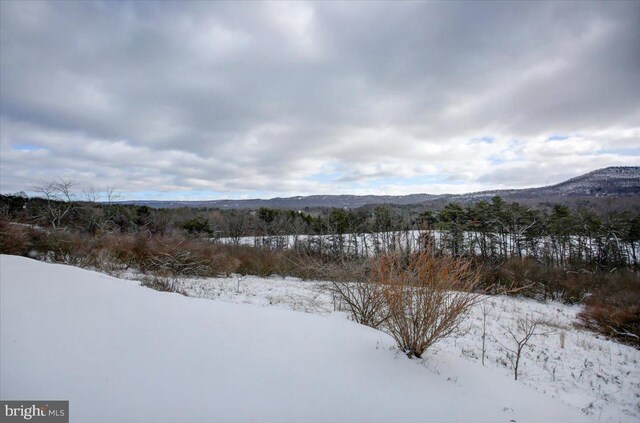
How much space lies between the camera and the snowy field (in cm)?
329

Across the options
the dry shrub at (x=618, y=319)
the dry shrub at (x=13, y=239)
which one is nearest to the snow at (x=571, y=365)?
the dry shrub at (x=618, y=319)

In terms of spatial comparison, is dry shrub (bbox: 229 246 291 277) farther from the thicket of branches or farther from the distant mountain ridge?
the distant mountain ridge

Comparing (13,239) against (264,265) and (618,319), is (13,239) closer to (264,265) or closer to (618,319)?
(264,265)

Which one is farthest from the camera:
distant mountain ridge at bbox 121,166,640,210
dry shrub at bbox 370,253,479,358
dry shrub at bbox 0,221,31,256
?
distant mountain ridge at bbox 121,166,640,210

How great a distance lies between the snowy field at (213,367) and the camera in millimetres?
3293

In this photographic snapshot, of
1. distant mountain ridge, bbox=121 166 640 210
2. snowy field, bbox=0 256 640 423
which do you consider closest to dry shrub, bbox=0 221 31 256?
snowy field, bbox=0 256 640 423

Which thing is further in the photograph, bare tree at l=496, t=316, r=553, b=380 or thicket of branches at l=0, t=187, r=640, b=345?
thicket of branches at l=0, t=187, r=640, b=345

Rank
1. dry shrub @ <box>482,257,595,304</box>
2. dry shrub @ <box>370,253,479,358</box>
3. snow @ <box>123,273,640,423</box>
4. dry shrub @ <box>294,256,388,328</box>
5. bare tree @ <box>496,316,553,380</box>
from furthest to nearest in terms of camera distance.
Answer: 1. dry shrub @ <box>482,257,595,304</box>
2. snow @ <box>123,273,640,423</box>
3. dry shrub @ <box>294,256,388,328</box>
4. bare tree @ <box>496,316,553,380</box>
5. dry shrub @ <box>370,253,479,358</box>

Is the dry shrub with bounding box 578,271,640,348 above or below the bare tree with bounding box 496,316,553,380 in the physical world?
below

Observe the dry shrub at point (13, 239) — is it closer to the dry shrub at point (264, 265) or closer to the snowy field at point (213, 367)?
the snowy field at point (213, 367)

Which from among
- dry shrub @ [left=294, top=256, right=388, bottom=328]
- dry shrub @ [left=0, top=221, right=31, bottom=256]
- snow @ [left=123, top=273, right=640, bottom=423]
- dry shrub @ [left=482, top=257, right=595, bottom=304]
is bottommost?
dry shrub @ [left=482, top=257, right=595, bottom=304]

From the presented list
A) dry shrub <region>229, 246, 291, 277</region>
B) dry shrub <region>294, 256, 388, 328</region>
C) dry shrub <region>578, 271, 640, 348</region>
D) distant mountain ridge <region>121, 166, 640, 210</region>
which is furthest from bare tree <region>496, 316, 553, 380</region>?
distant mountain ridge <region>121, 166, 640, 210</region>

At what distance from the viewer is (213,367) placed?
3.88 meters

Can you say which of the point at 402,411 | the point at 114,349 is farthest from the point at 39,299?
the point at 402,411
